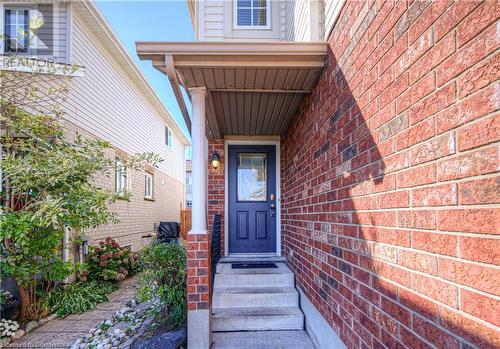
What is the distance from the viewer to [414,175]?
1.42 m

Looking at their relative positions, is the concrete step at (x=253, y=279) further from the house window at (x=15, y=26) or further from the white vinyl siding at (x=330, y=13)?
the house window at (x=15, y=26)

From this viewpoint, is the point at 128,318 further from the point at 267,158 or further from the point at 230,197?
the point at 267,158

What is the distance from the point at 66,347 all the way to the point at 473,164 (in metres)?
4.14

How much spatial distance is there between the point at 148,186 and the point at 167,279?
711 cm

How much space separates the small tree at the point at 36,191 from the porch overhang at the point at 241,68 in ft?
5.52

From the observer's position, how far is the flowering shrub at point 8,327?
140 inches

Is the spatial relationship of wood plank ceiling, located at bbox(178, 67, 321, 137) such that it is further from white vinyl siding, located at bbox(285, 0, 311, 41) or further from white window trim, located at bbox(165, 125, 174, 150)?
white window trim, located at bbox(165, 125, 174, 150)

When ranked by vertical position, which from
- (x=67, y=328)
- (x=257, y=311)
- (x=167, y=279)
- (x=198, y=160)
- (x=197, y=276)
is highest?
(x=198, y=160)

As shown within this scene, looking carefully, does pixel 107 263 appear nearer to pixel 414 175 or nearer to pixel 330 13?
pixel 330 13

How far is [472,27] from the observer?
1.09 metres

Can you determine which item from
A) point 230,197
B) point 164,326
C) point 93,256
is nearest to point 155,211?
point 93,256

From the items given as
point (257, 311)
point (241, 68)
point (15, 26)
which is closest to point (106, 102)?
point (15, 26)

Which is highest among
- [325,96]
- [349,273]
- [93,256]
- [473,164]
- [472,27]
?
[325,96]

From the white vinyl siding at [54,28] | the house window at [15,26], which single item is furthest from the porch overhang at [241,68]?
the house window at [15,26]
